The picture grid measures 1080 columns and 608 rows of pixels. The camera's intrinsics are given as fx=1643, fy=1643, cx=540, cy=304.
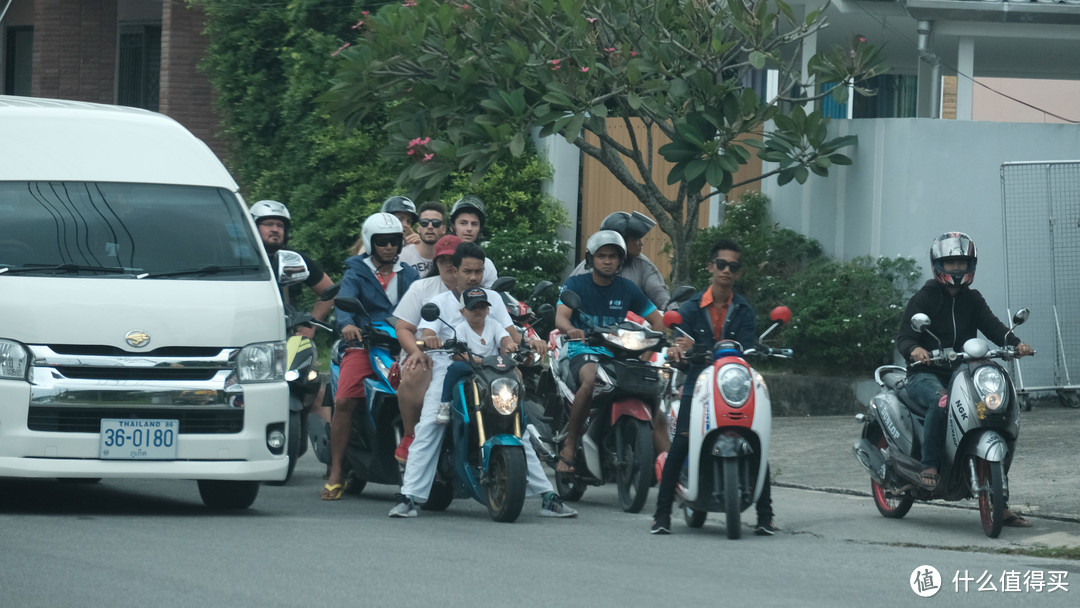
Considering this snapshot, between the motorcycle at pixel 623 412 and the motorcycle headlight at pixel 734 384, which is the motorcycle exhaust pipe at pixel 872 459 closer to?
the motorcycle at pixel 623 412

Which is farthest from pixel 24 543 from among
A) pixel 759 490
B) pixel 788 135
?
pixel 788 135

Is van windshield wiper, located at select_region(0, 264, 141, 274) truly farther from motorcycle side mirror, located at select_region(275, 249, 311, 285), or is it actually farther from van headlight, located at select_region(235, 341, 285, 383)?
motorcycle side mirror, located at select_region(275, 249, 311, 285)

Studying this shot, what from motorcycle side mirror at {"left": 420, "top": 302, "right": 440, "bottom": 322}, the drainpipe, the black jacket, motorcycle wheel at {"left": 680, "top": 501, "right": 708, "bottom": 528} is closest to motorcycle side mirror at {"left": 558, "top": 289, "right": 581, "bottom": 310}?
motorcycle side mirror at {"left": 420, "top": 302, "right": 440, "bottom": 322}

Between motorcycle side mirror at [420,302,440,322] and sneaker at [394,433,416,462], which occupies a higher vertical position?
motorcycle side mirror at [420,302,440,322]

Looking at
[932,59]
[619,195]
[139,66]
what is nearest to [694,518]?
[932,59]

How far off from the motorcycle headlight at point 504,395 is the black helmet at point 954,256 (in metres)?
2.65

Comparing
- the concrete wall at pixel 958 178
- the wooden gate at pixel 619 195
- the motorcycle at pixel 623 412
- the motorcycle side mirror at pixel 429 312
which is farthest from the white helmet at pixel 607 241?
the wooden gate at pixel 619 195

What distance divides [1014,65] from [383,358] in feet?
39.1

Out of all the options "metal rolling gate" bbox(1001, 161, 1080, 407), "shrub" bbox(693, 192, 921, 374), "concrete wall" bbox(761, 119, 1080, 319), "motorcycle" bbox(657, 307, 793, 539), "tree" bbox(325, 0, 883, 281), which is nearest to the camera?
"motorcycle" bbox(657, 307, 793, 539)

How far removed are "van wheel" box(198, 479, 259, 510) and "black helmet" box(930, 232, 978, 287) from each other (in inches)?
168

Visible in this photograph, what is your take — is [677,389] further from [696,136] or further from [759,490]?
[696,136]

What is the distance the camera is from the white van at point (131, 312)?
870cm

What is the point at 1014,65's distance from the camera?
65.0 ft

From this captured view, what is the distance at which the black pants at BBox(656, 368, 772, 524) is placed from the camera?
29.8 ft
